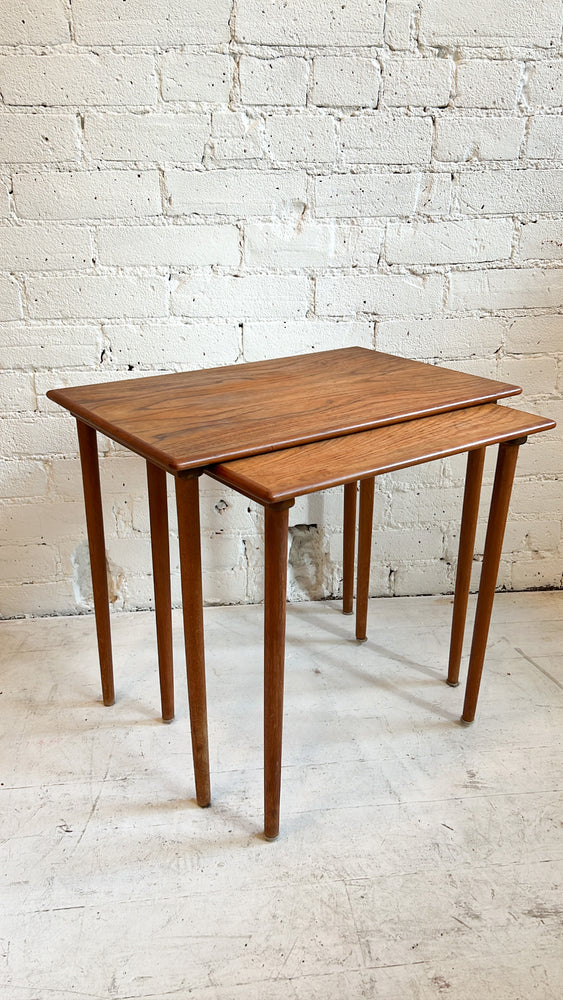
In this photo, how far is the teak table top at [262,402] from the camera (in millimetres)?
1222

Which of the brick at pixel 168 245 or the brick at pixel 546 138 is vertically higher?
the brick at pixel 546 138

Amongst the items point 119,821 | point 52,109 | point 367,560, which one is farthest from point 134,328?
point 119,821

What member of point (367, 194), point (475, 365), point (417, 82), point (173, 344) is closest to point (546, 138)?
point (417, 82)

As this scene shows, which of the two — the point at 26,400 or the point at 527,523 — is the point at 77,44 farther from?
the point at 527,523

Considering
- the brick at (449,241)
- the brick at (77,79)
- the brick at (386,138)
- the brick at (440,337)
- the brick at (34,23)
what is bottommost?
the brick at (440,337)

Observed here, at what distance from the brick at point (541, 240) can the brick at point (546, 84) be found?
26cm

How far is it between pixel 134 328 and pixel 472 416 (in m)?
0.86

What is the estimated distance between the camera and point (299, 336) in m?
1.97

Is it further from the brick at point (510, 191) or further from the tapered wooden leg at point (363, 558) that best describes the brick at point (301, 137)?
the tapered wooden leg at point (363, 558)

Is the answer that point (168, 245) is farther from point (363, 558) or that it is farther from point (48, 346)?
point (363, 558)

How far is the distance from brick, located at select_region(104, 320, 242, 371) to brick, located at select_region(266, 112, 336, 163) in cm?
40

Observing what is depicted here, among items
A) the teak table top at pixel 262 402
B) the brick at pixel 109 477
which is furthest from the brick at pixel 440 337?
the brick at pixel 109 477

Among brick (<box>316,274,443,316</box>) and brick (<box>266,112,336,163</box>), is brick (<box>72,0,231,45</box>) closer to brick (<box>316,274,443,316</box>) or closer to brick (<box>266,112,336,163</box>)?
brick (<box>266,112,336,163</box>)

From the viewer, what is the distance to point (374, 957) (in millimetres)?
1166
